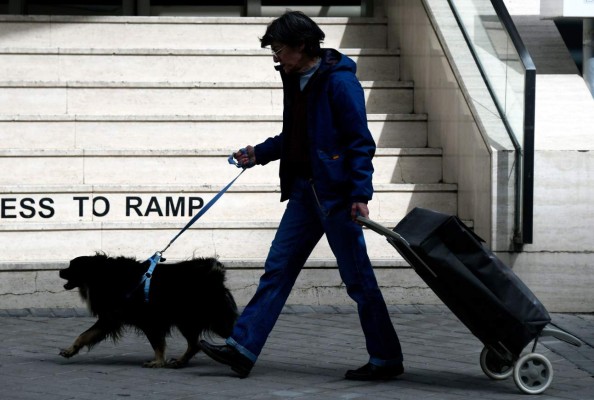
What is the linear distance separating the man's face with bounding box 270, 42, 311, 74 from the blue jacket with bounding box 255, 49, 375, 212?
0.10 meters

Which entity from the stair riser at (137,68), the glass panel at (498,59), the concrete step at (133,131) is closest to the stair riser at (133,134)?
the concrete step at (133,131)

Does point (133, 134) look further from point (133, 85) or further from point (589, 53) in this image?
point (589, 53)

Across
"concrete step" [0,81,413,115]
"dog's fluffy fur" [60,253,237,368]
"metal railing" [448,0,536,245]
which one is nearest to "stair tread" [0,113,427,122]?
"concrete step" [0,81,413,115]

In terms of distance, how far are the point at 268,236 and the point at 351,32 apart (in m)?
3.49

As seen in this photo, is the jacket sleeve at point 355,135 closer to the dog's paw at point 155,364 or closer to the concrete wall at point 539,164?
the dog's paw at point 155,364

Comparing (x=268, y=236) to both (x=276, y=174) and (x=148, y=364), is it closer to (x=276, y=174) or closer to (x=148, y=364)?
(x=276, y=174)

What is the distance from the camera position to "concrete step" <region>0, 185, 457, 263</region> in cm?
933

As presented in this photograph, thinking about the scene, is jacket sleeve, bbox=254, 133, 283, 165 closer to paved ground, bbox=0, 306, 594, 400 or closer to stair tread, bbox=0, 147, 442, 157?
paved ground, bbox=0, 306, 594, 400

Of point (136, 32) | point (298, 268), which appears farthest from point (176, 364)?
point (136, 32)

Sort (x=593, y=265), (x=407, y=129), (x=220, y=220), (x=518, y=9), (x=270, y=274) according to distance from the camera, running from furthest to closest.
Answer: (x=518, y=9) → (x=407, y=129) → (x=220, y=220) → (x=593, y=265) → (x=270, y=274)

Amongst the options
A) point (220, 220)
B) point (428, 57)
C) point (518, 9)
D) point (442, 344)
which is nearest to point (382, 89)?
point (428, 57)

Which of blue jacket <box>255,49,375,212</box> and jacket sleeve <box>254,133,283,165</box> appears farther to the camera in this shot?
jacket sleeve <box>254,133,283,165</box>

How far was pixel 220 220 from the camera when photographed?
Result: 9.82 metres

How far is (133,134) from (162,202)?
0.92 m
